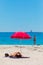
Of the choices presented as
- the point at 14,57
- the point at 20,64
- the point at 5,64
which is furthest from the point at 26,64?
the point at 14,57

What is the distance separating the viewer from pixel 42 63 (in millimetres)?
13594

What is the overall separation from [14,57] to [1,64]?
3.43 m

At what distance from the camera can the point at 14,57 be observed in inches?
649

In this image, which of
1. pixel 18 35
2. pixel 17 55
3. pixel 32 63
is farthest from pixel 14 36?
pixel 32 63

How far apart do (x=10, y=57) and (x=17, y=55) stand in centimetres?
49

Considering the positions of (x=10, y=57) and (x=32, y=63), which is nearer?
(x=32, y=63)

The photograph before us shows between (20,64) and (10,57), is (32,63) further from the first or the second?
(10,57)

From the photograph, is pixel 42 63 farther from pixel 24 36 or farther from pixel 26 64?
pixel 24 36

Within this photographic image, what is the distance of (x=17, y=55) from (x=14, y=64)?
3.47m

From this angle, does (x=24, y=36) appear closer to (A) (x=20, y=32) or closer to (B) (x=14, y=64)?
(A) (x=20, y=32)

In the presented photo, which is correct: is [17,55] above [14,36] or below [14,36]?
below

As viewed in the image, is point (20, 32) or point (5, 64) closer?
point (5, 64)

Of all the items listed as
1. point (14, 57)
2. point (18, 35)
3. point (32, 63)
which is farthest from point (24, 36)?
point (32, 63)

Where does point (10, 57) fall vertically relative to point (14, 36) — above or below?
below
